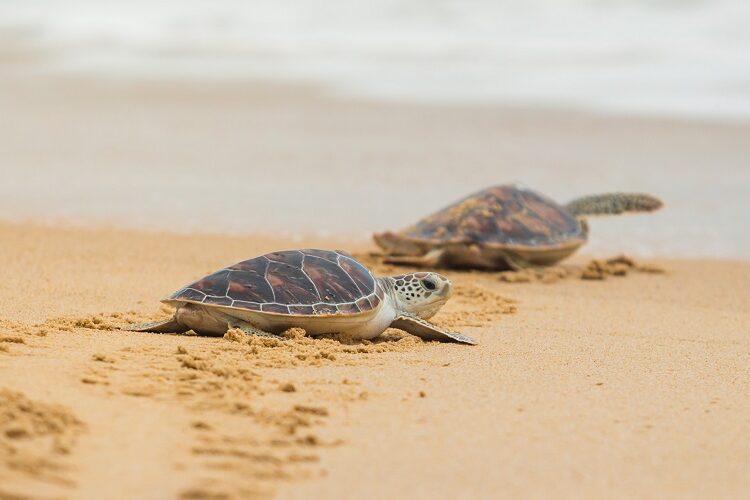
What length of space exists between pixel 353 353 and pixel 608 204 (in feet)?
17.8

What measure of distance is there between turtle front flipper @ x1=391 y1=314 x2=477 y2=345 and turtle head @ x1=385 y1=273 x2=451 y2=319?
154 mm

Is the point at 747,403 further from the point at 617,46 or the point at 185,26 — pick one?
the point at 185,26

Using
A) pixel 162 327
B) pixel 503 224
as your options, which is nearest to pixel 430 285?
pixel 162 327

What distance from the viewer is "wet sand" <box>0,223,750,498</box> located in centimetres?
333

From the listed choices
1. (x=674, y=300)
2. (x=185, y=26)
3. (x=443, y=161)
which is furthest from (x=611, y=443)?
(x=185, y=26)

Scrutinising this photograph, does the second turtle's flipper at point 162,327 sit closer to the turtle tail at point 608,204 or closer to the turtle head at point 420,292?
the turtle head at point 420,292

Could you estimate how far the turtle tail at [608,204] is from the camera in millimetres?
9992

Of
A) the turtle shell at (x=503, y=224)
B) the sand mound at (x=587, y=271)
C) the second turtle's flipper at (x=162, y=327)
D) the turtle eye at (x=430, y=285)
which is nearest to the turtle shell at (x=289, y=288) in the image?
the second turtle's flipper at (x=162, y=327)

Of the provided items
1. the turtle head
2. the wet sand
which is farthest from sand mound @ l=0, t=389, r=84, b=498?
the turtle head

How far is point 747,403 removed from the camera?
4555 mm

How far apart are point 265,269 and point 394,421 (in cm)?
165

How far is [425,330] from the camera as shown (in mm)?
5625

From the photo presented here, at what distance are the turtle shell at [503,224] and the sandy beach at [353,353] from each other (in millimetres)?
347

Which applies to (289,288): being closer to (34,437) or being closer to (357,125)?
(34,437)
